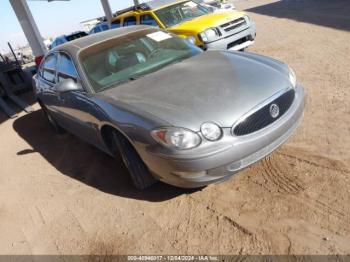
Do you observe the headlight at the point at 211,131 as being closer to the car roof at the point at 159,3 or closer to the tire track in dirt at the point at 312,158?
the tire track in dirt at the point at 312,158

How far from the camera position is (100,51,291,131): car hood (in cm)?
302

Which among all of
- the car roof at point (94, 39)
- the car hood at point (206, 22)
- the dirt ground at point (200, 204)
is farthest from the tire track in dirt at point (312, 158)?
the car hood at point (206, 22)

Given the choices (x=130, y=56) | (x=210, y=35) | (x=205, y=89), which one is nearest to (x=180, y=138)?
(x=205, y=89)

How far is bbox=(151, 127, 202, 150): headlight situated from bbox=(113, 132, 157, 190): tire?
2.28ft

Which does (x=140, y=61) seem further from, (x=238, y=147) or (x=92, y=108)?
(x=238, y=147)

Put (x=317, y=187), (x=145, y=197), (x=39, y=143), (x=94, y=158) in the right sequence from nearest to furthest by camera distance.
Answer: (x=317, y=187) → (x=145, y=197) → (x=94, y=158) → (x=39, y=143)

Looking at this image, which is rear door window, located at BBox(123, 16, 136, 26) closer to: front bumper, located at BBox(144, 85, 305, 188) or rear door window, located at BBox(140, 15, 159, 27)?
rear door window, located at BBox(140, 15, 159, 27)

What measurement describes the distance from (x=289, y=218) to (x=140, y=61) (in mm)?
2518

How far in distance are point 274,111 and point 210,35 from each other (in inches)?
170

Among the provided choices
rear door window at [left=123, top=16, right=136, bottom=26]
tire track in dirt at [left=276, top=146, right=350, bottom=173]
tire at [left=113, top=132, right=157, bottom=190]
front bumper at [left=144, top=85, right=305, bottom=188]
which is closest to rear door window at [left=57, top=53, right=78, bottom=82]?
tire at [left=113, top=132, right=157, bottom=190]

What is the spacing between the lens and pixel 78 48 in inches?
174

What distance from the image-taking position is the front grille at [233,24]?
23.8 feet

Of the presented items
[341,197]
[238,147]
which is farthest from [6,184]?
[341,197]

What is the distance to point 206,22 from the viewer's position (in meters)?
7.41
